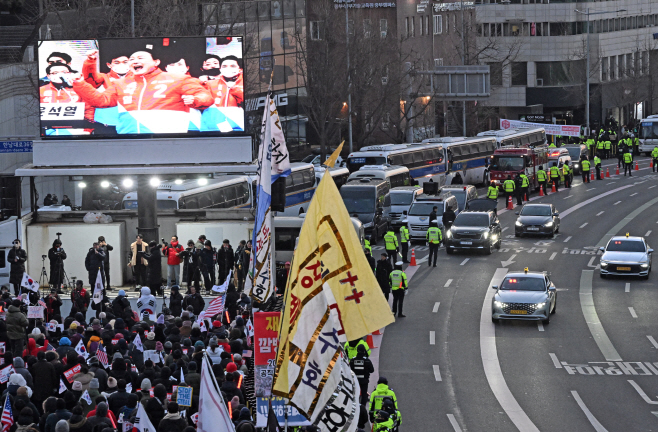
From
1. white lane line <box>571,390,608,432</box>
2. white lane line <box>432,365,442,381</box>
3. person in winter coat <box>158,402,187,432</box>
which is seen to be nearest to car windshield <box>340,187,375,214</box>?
white lane line <box>432,365,442,381</box>

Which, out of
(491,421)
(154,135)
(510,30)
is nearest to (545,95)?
(510,30)

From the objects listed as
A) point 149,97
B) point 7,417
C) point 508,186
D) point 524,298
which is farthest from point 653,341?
point 508,186

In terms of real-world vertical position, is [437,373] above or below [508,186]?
below

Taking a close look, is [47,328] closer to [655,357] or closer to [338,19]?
[655,357]

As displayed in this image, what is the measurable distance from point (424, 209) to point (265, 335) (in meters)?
28.0

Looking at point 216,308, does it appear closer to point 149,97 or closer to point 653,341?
point 149,97

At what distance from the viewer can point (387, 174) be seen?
158 ft

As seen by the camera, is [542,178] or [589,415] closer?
[589,415]

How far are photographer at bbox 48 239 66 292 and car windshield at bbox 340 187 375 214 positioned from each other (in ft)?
48.5

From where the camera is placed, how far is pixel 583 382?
74.6ft

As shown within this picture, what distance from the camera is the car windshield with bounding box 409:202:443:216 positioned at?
4122 cm

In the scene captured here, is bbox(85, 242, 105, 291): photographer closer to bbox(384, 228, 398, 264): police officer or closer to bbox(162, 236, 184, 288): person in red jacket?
bbox(162, 236, 184, 288): person in red jacket

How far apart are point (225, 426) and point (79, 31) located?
40.1 m

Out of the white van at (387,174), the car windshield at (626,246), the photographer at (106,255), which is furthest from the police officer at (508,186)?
the photographer at (106,255)
